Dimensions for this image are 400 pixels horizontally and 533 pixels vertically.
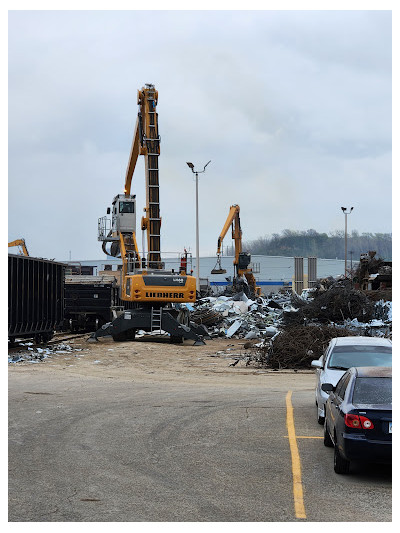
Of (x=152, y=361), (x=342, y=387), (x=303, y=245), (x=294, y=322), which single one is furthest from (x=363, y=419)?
(x=303, y=245)

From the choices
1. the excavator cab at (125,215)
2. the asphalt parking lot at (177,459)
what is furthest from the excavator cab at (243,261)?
the asphalt parking lot at (177,459)

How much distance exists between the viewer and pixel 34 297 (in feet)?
96.4

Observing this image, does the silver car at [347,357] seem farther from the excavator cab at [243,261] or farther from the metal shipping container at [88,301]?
the excavator cab at [243,261]

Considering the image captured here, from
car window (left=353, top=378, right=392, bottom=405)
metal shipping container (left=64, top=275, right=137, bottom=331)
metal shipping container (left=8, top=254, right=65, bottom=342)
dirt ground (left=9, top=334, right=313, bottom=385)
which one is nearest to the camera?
car window (left=353, top=378, right=392, bottom=405)

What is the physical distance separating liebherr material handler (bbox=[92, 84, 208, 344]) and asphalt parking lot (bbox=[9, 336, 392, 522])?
42.5 ft

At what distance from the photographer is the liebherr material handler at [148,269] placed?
106 ft

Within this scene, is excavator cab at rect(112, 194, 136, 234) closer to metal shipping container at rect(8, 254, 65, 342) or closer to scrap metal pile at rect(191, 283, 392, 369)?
metal shipping container at rect(8, 254, 65, 342)

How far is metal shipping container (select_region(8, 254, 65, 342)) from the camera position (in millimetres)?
26938

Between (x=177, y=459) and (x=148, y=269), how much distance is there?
2311cm

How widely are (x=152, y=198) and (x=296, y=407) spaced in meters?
20.7

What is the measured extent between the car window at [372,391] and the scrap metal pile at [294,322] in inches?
593

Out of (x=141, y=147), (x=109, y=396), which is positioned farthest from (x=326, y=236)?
(x=109, y=396)

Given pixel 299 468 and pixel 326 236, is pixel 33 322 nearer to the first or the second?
pixel 299 468

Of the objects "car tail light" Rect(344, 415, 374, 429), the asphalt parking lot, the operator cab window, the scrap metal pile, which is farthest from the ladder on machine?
Answer: "car tail light" Rect(344, 415, 374, 429)
